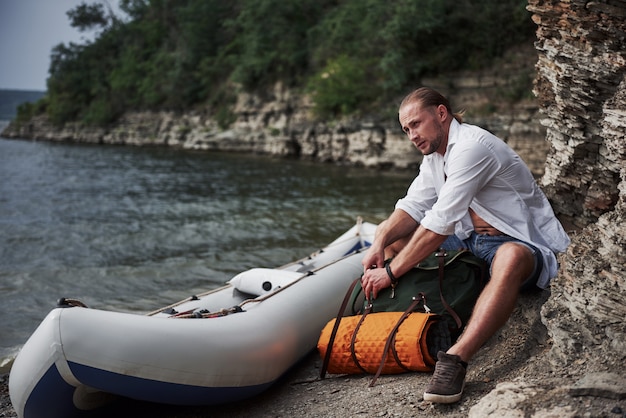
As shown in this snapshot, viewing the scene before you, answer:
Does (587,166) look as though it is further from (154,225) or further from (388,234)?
(154,225)

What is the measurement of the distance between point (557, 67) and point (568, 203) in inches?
37.4

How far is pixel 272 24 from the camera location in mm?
32562

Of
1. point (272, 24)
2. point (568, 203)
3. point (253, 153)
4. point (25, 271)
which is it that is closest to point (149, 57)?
point (272, 24)

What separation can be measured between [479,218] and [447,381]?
3.72 ft

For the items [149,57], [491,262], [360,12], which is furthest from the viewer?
[149,57]

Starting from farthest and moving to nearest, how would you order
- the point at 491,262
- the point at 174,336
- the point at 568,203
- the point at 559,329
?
1. the point at 568,203
2. the point at 491,262
3. the point at 174,336
4. the point at 559,329

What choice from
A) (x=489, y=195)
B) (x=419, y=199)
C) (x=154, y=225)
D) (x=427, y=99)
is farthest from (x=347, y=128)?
(x=489, y=195)

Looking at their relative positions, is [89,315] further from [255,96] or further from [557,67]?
[255,96]

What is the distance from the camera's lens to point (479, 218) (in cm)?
350

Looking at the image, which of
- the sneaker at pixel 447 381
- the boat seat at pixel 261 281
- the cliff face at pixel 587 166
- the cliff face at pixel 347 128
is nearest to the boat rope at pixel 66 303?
the boat seat at pixel 261 281

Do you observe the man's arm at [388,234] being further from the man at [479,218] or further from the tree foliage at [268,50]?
the tree foliage at [268,50]

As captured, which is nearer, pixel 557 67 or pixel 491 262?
pixel 491 262

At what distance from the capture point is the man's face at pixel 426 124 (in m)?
3.42

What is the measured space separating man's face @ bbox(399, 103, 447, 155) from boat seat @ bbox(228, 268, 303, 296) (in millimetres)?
1575
